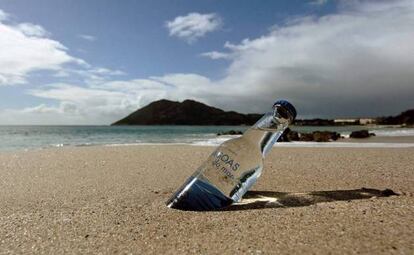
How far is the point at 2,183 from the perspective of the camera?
5.39 m

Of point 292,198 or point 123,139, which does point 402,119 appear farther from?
point 292,198

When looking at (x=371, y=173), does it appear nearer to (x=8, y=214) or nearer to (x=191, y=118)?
(x=8, y=214)

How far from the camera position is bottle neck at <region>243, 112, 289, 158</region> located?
2.96 meters

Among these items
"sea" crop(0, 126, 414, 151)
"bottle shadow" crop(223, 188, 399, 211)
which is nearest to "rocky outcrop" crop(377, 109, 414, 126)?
"sea" crop(0, 126, 414, 151)

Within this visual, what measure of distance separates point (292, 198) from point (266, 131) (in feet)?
2.76

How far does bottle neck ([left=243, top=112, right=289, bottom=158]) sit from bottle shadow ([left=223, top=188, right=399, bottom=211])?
0.50 metres

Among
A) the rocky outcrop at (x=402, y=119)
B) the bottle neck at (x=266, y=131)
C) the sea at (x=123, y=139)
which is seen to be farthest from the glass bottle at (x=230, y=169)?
the rocky outcrop at (x=402, y=119)

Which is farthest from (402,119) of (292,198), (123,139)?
(292,198)

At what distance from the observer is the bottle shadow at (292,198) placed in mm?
3178

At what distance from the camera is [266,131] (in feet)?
9.88

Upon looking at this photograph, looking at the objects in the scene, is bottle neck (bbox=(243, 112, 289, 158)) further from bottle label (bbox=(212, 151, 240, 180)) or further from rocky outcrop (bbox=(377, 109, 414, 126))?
rocky outcrop (bbox=(377, 109, 414, 126))

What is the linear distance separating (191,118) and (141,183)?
99270mm

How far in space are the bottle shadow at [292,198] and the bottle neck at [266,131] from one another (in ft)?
1.62

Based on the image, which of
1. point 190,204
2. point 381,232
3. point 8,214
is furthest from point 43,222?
point 381,232
